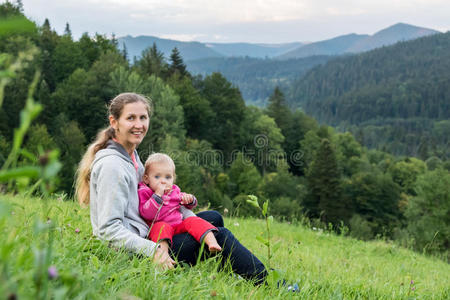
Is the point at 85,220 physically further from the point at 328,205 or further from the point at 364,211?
the point at 364,211

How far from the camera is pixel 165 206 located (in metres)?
3.42

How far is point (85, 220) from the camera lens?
4.11 meters

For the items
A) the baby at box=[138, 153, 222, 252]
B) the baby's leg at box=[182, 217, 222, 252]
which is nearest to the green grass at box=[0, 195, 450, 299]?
the baby's leg at box=[182, 217, 222, 252]

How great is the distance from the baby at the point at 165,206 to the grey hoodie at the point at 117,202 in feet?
0.31

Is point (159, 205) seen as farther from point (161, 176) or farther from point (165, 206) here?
point (161, 176)

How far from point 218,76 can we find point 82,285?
53901 millimetres

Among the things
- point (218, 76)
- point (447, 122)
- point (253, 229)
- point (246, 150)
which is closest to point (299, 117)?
point (246, 150)

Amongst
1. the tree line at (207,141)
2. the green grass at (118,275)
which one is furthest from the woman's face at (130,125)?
the tree line at (207,141)

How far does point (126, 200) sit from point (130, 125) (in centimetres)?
73

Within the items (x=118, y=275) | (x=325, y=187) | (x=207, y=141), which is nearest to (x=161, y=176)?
(x=118, y=275)

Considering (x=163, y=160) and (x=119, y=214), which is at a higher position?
(x=163, y=160)

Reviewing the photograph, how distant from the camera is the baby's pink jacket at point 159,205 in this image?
3.29m

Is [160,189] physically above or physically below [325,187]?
above

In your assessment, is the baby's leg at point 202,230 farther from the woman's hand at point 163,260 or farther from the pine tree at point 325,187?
the pine tree at point 325,187
